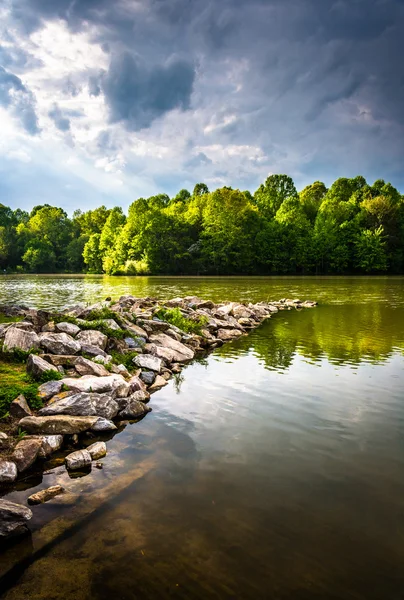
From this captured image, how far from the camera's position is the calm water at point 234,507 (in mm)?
3123

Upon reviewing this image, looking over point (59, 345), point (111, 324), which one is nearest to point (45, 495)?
point (59, 345)

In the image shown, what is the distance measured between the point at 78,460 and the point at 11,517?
4.05 feet

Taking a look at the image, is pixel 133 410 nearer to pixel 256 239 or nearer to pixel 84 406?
pixel 84 406

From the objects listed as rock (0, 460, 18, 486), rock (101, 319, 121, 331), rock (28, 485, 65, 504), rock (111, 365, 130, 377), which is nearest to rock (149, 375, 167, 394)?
rock (111, 365, 130, 377)

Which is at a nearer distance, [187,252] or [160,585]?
[160,585]

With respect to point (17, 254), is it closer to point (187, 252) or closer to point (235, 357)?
point (187, 252)

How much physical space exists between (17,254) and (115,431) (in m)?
111

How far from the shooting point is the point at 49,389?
6645 millimetres

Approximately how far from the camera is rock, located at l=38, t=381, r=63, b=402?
6.50 m

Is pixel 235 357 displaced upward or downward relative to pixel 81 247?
downward

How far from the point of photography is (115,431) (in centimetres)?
598

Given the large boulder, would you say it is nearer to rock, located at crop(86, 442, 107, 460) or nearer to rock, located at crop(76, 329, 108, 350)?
rock, located at crop(76, 329, 108, 350)

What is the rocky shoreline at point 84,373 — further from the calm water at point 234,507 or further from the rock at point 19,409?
the calm water at point 234,507

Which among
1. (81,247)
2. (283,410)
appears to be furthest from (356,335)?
(81,247)
